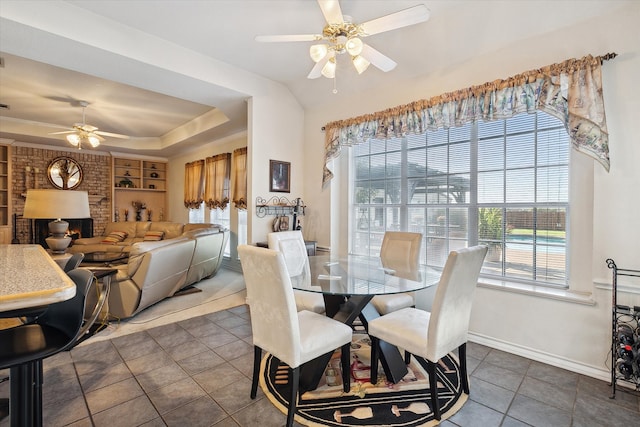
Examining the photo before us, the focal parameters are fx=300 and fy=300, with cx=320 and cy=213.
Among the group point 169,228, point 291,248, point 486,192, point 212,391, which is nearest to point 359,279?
point 291,248

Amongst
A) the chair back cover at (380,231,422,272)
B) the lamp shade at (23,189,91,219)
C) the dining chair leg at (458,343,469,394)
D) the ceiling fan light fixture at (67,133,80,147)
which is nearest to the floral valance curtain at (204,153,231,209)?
the ceiling fan light fixture at (67,133,80,147)

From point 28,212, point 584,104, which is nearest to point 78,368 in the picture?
point 28,212

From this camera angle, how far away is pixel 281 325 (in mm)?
1687

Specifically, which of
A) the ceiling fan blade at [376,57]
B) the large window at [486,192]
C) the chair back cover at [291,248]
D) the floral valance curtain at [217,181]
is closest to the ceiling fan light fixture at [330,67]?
the ceiling fan blade at [376,57]

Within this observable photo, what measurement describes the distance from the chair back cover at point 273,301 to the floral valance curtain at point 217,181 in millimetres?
4231

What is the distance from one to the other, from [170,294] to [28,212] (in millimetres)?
1776

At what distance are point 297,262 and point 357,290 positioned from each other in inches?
42.9

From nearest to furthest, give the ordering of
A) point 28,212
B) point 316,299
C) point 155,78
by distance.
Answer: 1. point 316,299
2. point 28,212
3. point 155,78

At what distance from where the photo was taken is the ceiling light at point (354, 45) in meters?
2.10

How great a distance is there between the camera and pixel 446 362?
7.88 feet

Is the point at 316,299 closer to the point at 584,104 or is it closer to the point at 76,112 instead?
the point at 584,104

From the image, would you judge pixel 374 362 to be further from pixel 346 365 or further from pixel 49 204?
pixel 49 204

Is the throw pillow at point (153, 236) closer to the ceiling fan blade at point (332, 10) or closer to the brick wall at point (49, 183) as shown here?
the brick wall at point (49, 183)

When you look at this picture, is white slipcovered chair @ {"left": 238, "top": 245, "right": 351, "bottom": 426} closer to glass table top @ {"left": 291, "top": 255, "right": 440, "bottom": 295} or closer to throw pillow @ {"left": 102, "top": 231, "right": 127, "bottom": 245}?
glass table top @ {"left": 291, "top": 255, "right": 440, "bottom": 295}
